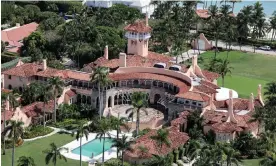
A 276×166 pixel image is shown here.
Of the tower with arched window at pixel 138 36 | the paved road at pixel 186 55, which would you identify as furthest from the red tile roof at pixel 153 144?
the paved road at pixel 186 55

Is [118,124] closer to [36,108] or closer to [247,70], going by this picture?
[36,108]

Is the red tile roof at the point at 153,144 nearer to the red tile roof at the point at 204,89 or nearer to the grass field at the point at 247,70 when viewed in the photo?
the red tile roof at the point at 204,89

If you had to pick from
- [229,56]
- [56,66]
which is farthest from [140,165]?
[229,56]

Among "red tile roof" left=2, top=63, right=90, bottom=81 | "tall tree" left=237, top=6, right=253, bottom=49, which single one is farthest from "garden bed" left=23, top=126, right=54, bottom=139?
"tall tree" left=237, top=6, right=253, bottom=49

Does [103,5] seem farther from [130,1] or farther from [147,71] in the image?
[147,71]

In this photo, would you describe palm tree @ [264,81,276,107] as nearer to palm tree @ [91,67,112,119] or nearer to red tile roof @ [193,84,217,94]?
A: red tile roof @ [193,84,217,94]

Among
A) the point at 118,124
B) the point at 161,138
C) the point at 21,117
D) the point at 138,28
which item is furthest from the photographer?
the point at 138,28

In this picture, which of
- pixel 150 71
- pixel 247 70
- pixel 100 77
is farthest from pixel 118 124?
pixel 247 70
